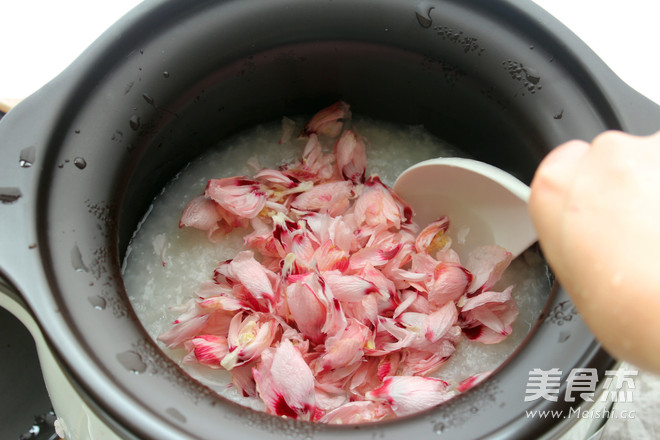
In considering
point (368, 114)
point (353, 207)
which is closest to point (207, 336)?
point (353, 207)

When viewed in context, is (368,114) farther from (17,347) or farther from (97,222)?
(17,347)

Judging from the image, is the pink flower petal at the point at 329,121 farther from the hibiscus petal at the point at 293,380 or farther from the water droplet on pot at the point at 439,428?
the water droplet on pot at the point at 439,428

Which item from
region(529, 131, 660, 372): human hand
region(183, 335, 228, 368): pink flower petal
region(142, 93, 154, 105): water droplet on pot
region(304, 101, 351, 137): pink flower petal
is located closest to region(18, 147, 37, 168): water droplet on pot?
region(142, 93, 154, 105): water droplet on pot

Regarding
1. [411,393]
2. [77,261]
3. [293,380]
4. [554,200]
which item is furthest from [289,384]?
[554,200]

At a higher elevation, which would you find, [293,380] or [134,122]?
[134,122]

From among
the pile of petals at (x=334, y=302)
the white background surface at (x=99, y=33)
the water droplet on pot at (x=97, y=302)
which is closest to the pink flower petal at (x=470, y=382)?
the pile of petals at (x=334, y=302)

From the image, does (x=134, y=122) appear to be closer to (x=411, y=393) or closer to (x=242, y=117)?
(x=242, y=117)
